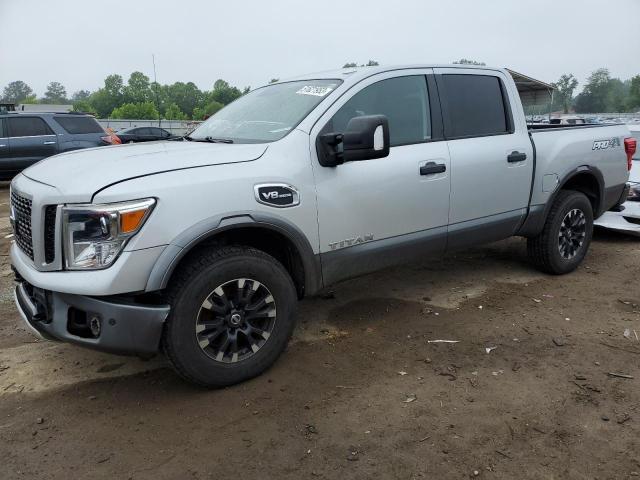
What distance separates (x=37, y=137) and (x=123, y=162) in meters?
9.72

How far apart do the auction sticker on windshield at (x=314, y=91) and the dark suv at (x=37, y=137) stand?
28.0 feet

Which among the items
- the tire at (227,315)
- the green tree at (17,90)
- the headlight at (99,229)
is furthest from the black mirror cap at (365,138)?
the green tree at (17,90)

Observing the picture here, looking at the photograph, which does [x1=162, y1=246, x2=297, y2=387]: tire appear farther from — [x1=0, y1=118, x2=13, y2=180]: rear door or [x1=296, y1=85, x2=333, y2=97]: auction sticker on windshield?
[x1=0, y1=118, x2=13, y2=180]: rear door

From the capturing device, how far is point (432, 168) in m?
3.71

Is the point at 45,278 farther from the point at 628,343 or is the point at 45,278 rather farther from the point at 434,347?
the point at 628,343

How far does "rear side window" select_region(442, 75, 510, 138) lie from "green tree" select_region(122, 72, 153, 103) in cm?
9820

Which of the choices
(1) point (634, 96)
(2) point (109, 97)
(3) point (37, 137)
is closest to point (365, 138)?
(3) point (37, 137)

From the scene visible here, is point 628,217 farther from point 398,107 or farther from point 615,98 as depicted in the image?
point 615,98

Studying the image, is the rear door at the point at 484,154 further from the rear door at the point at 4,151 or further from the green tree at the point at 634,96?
the green tree at the point at 634,96

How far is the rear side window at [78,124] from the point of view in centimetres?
1112

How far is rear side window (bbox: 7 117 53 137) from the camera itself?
35.6 feet

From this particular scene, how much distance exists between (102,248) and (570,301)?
3702mm

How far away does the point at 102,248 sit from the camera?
254cm

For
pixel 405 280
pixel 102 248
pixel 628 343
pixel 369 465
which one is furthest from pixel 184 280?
pixel 628 343
